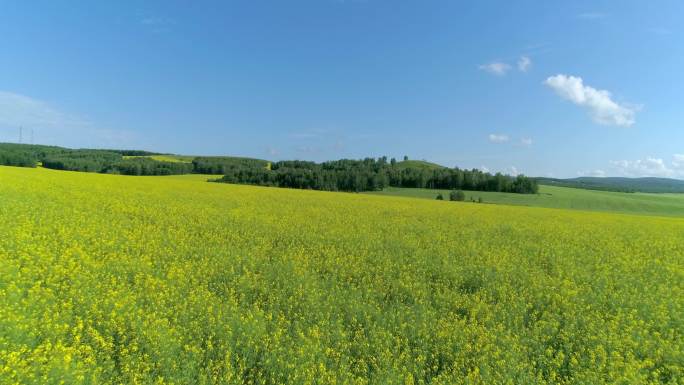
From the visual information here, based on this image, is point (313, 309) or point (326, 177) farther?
point (326, 177)

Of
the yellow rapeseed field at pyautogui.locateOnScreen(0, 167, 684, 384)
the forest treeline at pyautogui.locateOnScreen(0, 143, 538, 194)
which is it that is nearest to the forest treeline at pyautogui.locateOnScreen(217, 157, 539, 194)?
the forest treeline at pyautogui.locateOnScreen(0, 143, 538, 194)

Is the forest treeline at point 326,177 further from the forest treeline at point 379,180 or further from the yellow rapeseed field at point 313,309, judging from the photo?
the yellow rapeseed field at point 313,309

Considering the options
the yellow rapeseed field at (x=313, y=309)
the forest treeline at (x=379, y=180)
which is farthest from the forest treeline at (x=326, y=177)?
the yellow rapeseed field at (x=313, y=309)

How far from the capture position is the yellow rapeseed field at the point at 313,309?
5.08 meters

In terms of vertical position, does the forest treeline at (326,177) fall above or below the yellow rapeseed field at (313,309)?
above

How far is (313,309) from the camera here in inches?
270

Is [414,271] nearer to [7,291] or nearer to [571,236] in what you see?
[7,291]

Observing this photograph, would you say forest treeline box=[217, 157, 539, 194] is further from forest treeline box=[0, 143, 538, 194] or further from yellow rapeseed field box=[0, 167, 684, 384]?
yellow rapeseed field box=[0, 167, 684, 384]

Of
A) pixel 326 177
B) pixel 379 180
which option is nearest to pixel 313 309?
pixel 379 180

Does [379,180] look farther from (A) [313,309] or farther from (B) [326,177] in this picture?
(A) [313,309]

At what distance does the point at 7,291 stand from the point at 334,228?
10392mm

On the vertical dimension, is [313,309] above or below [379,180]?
below

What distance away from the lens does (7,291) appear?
251 inches

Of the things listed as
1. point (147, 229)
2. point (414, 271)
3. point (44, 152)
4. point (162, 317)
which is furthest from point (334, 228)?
point (44, 152)
